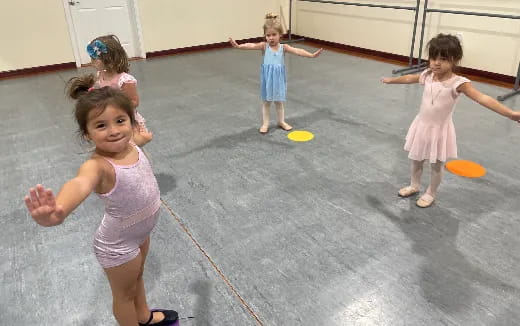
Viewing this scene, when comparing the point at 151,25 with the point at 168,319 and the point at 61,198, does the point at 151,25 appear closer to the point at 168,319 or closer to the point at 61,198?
the point at 168,319

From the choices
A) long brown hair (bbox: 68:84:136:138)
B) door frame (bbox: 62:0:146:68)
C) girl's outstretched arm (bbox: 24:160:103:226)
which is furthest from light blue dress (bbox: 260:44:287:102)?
door frame (bbox: 62:0:146:68)

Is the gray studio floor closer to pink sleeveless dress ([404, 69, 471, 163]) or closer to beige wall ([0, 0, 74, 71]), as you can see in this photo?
pink sleeveless dress ([404, 69, 471, 163])

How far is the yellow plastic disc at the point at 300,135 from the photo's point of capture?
11.8 feet

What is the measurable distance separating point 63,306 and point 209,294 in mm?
661

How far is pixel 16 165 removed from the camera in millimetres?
3227

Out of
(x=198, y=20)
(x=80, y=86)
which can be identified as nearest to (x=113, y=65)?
(x=80, y=86)

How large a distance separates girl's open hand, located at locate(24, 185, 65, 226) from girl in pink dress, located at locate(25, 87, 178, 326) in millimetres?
33

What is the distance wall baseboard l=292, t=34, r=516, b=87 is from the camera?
514cm

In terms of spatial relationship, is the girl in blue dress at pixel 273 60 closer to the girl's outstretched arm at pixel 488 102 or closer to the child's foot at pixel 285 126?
the child's foot at pixel 285 126

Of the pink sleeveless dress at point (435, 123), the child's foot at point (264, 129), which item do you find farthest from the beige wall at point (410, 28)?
the pink sleeveless dress at point (435, 123)

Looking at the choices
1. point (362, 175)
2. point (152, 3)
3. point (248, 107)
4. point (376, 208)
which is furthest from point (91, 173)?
point (152, 3)

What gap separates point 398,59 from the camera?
20.9ft

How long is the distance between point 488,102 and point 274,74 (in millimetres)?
1858

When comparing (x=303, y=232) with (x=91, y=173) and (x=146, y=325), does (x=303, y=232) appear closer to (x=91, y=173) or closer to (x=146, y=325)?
(x=146, y=325)
